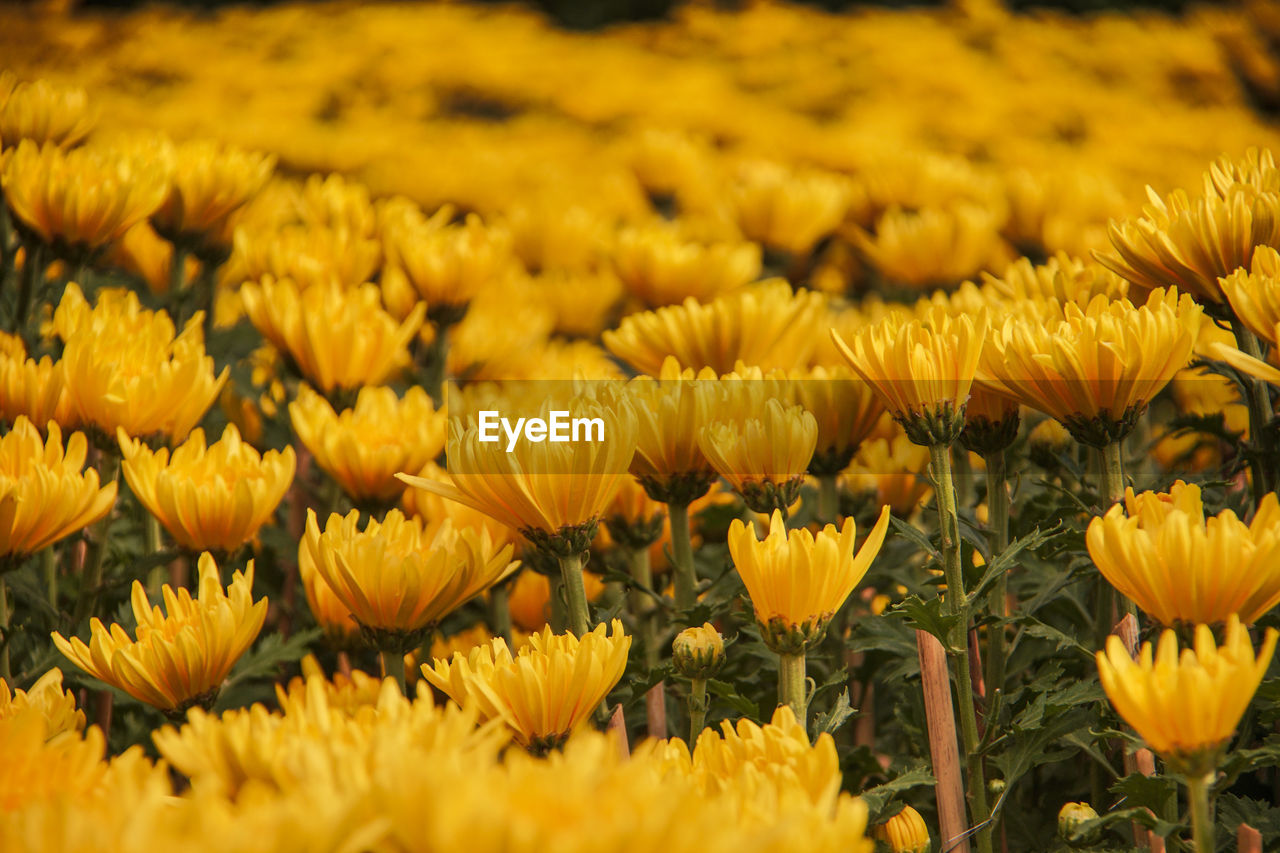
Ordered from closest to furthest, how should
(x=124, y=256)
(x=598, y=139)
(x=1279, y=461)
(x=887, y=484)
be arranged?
1. (x=1279, y=461)
2. (x=887, y=484)
3. (x=124, y=256)
4. (x=598, y=139)

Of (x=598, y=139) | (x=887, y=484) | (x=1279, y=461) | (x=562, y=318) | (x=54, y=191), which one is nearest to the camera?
(x=1279, y=461)

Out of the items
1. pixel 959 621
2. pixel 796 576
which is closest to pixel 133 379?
pixel 796 576

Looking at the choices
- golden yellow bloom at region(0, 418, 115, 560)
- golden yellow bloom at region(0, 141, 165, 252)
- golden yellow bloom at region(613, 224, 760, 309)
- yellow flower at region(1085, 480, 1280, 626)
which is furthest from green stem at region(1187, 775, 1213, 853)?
golden yellow bloom at region(0, 141, 165, 252)

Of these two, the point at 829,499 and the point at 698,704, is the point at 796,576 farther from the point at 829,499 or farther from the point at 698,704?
the point at 829,499

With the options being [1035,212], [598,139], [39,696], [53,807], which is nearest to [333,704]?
[39,696]

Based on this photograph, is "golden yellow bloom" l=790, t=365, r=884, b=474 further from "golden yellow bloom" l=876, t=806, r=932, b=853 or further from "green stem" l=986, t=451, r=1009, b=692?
"golden yellow bloom" l=876, t=806, r=932, b=853

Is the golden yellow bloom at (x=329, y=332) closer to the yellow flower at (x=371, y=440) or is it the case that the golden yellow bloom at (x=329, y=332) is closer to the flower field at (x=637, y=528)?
the flower field at (x=637, y=528)

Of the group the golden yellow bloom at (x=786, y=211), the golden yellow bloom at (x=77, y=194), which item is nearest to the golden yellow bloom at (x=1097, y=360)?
the golden yellow bloom at (x=77, y=194)

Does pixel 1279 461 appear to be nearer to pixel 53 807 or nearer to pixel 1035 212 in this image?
pixel 53 807
